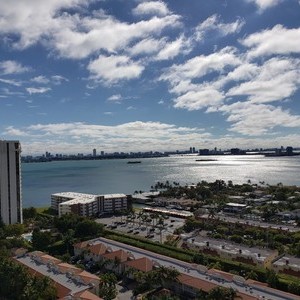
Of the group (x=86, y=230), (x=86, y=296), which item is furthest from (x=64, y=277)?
(x=86, y=230)

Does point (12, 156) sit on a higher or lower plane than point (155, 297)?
higher

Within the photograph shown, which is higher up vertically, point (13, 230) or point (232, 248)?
point (13, 230)

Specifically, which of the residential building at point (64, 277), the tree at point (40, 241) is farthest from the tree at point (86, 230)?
the residential building at point (64, 277)

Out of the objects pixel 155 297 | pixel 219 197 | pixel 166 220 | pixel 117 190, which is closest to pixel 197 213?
pixel 166 220

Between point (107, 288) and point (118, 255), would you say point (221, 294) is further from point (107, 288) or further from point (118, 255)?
point (118, 255)

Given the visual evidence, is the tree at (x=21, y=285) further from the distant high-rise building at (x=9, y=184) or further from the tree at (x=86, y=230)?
the distant high-rise building at (x=9, y=184)

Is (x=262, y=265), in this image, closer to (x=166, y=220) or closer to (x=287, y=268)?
(x=287, y=268)

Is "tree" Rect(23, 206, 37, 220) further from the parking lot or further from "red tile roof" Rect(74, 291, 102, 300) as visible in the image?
"red tile roof" Rect(74, 291, 102, 300)
